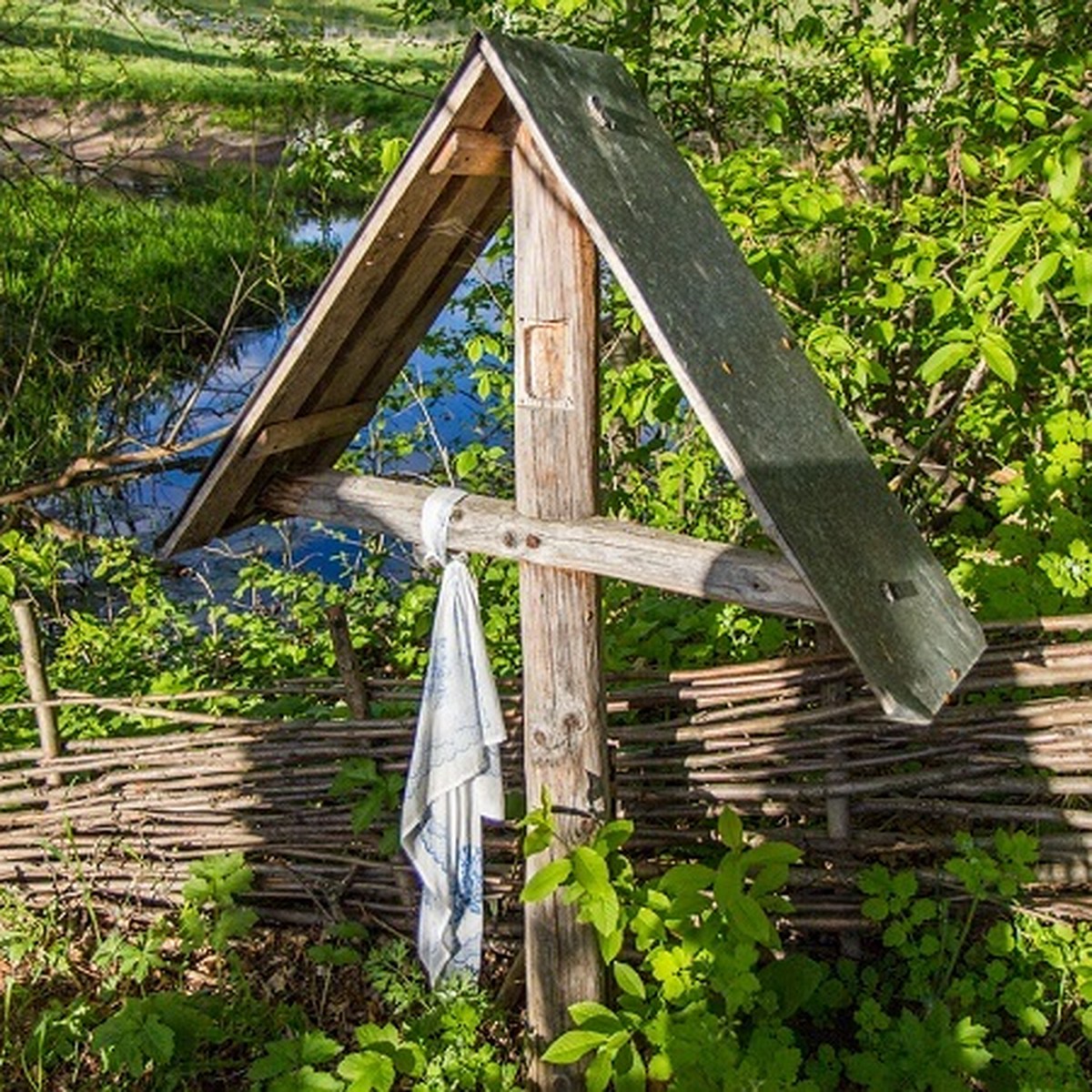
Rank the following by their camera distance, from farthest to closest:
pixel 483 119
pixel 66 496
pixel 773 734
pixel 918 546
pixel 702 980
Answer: pixel 66 496
pixel 773 734
pixel 702 980
pixel 918 546
pixel 483 119

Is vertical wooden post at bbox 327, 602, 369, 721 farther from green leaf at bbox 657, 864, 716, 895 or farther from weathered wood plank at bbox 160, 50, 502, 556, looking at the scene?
green leaf at bbox 657, 864, 716, 895

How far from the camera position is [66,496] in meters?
7.96

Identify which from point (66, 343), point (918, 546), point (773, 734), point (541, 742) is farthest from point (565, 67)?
point (66, 343)

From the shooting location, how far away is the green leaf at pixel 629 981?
2.65m

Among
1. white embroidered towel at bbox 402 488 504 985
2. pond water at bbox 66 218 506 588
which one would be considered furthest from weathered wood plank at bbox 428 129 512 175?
pond water at bbox 66 218 506 588

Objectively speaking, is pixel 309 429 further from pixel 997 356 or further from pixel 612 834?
pixel 997 356

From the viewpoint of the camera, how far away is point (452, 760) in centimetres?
279

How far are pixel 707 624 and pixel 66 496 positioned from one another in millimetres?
5263

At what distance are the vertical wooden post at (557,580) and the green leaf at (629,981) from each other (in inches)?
4.7

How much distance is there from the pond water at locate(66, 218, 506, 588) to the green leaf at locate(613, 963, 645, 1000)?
395 centimetres

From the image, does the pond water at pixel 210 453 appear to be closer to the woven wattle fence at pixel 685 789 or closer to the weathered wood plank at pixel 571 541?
the woven wattle fence at pixel 685 789

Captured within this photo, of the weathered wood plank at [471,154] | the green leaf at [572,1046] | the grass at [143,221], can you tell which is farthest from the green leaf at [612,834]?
the grass at [143,221]

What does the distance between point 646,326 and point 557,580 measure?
654mm

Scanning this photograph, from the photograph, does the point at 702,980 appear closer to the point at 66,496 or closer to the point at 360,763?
the point at 360,763
